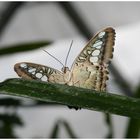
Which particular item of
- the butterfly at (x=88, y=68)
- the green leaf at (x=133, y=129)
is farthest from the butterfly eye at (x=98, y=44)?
the green leaf at (x=133, y=129)

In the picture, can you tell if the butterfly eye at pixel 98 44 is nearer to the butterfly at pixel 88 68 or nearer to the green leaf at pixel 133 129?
the butterfly at pixel 88 68

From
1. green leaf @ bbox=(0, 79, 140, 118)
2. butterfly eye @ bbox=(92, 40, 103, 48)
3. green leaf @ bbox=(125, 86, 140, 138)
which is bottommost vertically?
green leaf @ bbox=(125, 86, 140, 138)

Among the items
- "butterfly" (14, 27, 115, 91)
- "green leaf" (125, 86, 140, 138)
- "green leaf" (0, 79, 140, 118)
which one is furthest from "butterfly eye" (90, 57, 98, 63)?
"green leaf" (125, 86, 140, 138)

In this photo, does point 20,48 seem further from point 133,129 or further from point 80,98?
point 80,98

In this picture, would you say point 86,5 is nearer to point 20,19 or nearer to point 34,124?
point 20,19

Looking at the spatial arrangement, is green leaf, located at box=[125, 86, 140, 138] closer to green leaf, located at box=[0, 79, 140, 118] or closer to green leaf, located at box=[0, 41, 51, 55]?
green leaf, located at box=[0, 41, 51, 55]

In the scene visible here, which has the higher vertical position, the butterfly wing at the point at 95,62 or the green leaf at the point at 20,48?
the green leaf at the point at 20,48

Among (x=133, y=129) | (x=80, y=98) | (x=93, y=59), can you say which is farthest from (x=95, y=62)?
(x=133, y=129)

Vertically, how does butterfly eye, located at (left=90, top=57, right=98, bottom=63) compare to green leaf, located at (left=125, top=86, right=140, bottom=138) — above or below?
above
